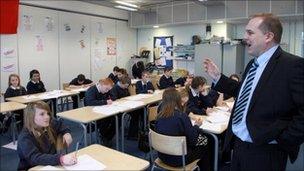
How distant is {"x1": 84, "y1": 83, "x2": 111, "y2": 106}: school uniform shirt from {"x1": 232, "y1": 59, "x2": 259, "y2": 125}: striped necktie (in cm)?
288

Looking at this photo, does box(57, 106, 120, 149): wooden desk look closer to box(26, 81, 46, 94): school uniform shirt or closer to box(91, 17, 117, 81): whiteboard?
box(26, 81, 46, 94): school uniform shirt

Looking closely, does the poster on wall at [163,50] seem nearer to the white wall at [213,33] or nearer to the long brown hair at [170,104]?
the white wall at [213,33]

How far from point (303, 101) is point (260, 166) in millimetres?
439

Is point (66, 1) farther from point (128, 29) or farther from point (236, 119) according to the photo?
point (236, 119)

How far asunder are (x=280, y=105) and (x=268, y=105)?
0.20ft

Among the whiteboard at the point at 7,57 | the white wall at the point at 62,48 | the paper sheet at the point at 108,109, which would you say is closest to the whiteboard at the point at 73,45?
the white wall at the point at 62,48

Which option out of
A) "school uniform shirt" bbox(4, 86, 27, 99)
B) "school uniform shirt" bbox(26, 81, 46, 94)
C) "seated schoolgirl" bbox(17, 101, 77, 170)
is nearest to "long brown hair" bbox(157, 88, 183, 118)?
"seated schoolgirl" bbox(17, 101, 77, 170)

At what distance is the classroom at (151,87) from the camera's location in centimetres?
155

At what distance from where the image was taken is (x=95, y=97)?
4.39m

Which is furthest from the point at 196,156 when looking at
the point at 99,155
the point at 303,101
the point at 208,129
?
the point at 303,101

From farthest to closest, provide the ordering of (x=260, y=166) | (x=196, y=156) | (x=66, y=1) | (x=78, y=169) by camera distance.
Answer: (x=66, y=1), (x=196, y=156), (x=78, y=169), (x=260, y=166)

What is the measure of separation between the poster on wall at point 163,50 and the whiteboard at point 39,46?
3523 mm

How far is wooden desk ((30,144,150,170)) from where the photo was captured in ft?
6.18

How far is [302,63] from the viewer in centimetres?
146
